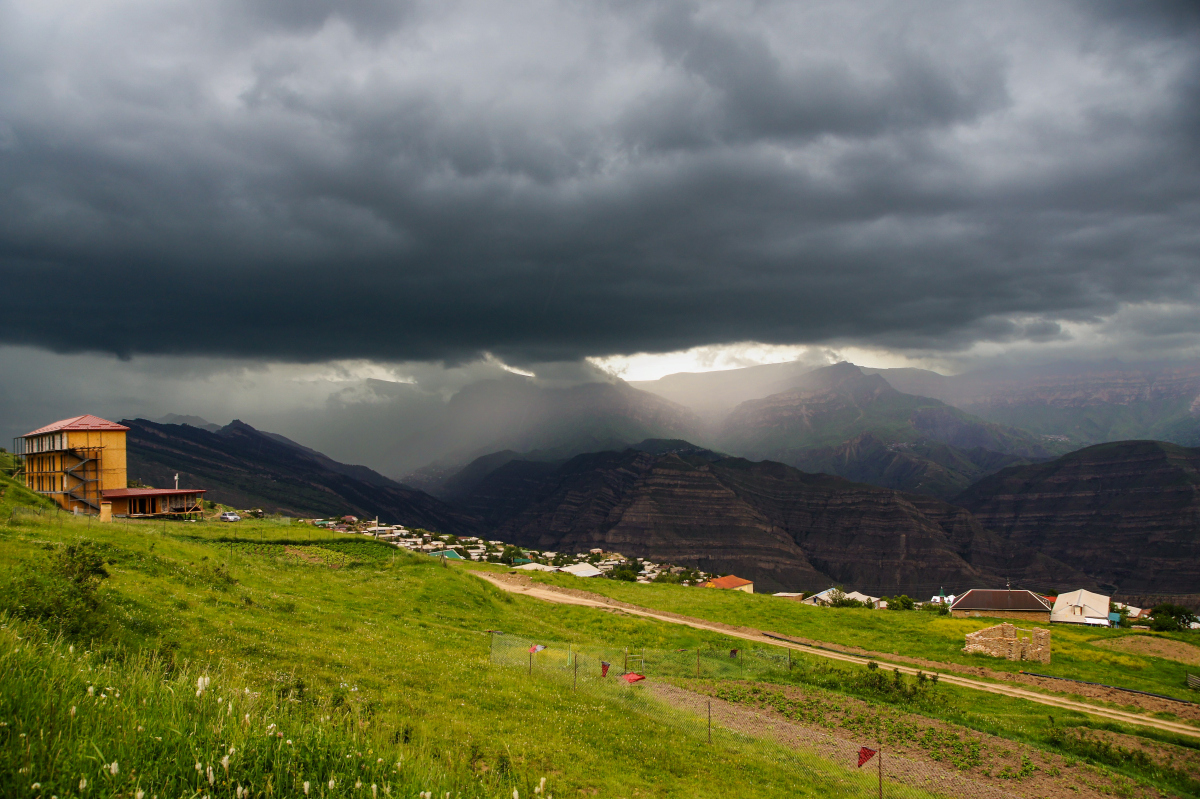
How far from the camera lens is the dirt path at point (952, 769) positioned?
746 inches

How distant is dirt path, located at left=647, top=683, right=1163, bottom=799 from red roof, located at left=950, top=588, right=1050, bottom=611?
63016 mm

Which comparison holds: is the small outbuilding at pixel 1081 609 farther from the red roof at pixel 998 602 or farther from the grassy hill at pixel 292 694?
the grassy hill at pixel 292 694

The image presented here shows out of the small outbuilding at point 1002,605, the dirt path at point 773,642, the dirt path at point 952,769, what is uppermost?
the dirt path at point 952,769

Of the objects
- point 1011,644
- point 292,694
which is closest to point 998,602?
point 1011,644

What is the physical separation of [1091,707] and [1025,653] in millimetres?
10950

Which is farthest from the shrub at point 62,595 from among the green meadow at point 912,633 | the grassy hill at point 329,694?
the green meadow at point 912,633

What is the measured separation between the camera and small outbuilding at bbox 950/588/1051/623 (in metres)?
75.2

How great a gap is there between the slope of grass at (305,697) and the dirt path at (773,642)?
537 centimetres

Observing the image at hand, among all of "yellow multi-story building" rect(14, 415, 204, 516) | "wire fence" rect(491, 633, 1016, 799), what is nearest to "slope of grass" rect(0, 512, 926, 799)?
"wire fence" rect(491, 633, 1016, 799)

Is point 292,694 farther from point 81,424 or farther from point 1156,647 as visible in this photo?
point 81,424

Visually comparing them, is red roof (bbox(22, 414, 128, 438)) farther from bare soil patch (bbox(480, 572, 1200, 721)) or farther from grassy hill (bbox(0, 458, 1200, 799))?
bare soil patch (bbox(480, 572, 1200, 721))

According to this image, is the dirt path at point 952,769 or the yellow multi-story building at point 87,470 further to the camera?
the yellow multi-story building at point 87,470

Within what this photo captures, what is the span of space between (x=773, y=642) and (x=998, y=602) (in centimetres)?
5179

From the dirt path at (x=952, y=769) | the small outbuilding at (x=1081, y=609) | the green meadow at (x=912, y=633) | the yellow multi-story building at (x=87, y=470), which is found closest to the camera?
the dirt path at (x=952, y=769)
